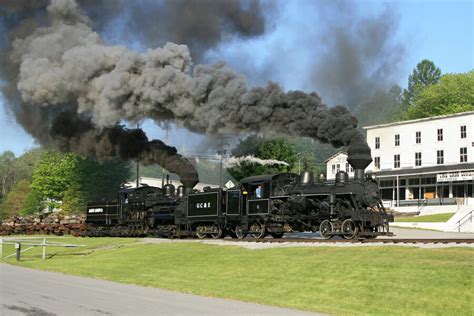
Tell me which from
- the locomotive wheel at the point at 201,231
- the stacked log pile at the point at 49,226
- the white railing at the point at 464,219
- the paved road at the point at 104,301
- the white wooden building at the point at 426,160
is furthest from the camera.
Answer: the white wooden building at the point at 426,160

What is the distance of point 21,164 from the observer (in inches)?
5226

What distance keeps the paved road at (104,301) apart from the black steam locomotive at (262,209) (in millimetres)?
10535

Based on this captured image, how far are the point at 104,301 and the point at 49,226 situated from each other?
37.6m

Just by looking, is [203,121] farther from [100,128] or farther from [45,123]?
[45,123]

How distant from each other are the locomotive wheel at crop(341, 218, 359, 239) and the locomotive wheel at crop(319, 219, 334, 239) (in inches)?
28.0

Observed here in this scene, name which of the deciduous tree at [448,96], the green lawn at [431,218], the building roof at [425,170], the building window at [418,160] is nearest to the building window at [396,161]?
the building roof at [425,170]

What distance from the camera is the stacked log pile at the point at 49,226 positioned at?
147 ft

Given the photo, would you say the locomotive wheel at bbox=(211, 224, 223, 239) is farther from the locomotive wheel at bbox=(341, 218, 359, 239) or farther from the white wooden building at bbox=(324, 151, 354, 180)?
the white wooden building at bbox=(324, 151, 354, 180)

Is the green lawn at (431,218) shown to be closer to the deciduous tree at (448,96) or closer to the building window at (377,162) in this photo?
the building window at (377,162)

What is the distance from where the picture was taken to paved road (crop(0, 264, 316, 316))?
37.9 ft

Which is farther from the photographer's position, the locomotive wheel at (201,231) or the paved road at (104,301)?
the locomotive wheel at (201,231)

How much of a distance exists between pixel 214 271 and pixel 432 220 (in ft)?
111

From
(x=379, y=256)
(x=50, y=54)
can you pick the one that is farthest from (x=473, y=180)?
(x=379, y=256)

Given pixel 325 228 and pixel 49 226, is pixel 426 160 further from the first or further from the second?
pixel 325 228
